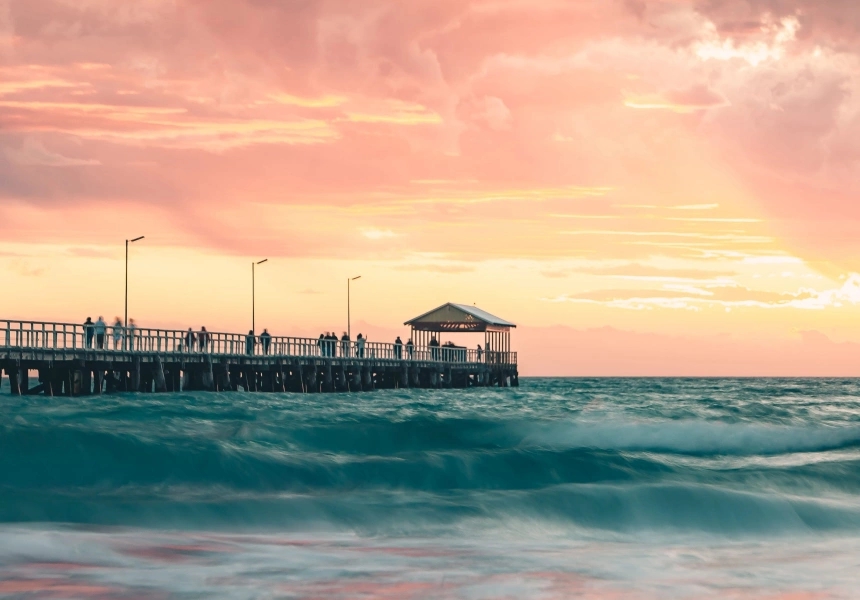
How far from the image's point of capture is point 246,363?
160 ft

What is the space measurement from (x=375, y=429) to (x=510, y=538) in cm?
931

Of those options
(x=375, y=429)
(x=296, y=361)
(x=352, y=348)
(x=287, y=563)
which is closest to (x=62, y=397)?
(x=296, y=361)

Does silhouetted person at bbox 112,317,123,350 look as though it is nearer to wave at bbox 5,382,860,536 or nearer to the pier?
the pier

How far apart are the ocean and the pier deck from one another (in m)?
17.6

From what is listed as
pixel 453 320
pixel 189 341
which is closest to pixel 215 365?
pixel 189 341

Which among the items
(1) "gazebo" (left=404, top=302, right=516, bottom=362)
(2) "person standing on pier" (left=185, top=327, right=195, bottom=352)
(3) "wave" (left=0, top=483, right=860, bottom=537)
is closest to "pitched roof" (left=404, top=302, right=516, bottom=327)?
(1) "gazebo" (left=404, top=302, right=516, bottom=362)

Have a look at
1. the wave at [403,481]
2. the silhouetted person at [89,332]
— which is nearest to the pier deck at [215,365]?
the silhouetted person at [89,332]

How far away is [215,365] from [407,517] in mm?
35185

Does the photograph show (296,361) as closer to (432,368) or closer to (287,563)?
(432,368)

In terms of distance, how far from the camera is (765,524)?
12.9 meters

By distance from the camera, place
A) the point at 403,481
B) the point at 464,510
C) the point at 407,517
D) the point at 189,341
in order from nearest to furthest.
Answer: the point at 407,517 → the point at 464,510 → the point at 403,481 → the point at 189,341

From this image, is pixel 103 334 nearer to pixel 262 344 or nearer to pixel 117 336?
pixel 117 336

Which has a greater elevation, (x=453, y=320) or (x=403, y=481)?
(x=453, y=320)

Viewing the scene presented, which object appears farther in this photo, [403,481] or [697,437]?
[697,437]
